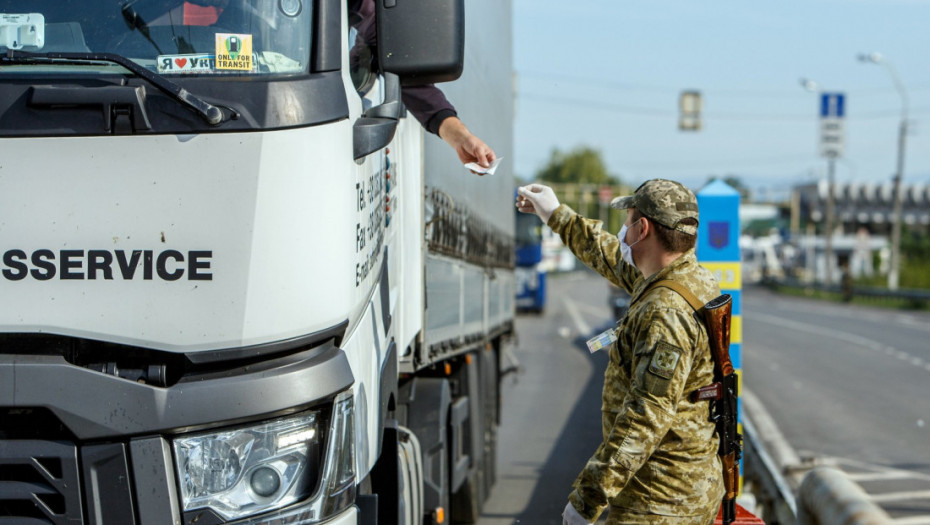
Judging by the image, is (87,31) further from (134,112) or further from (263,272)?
(263,272)

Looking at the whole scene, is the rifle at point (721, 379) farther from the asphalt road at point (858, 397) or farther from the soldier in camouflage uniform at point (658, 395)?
the asphalt road at point (858, 397)

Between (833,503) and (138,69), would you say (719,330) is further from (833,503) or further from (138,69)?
(833,503)

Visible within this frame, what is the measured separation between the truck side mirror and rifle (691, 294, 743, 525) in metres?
1.15

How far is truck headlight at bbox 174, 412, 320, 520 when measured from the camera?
2.88 metres

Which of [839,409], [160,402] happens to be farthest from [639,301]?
[839,409]

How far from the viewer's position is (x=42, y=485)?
9.27ft

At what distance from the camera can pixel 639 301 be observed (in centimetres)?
370

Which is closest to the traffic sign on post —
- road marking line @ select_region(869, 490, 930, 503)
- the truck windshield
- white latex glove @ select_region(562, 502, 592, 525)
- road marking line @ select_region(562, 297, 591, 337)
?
road marking line @ select_region(562, 297, 591, 337)

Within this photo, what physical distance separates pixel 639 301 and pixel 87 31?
6.43ft

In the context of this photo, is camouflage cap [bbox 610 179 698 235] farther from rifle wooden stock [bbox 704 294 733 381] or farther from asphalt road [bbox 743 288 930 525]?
asphalt road [bbox 743 288 930 525]

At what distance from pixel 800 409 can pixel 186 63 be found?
13.4 metres

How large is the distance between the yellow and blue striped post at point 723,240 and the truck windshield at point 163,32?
3324 millimetres

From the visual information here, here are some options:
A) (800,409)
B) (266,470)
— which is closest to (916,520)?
(266,470)

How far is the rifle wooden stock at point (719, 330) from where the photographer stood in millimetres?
3500
